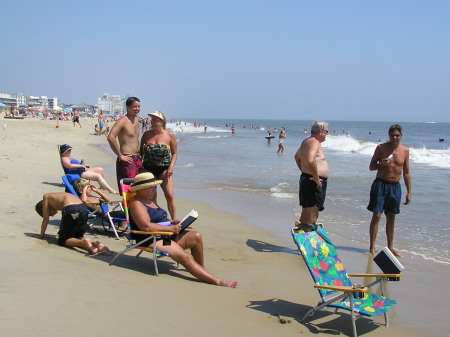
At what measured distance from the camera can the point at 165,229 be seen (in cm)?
456

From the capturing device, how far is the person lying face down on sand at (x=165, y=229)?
4.46 metres

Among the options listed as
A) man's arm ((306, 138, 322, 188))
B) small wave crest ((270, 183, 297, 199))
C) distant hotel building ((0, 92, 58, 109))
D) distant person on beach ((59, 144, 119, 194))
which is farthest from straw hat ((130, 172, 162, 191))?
distant hotel building ((0, 92, 58, 109))

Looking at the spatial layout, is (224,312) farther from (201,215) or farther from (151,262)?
(201,215)

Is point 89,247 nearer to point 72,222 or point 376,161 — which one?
point 72,222

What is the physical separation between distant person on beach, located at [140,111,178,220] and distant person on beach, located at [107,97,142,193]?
12 cm

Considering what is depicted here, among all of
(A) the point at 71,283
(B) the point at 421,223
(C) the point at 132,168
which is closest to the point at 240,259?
(C) the point at 132,168

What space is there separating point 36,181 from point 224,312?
23.8 feet

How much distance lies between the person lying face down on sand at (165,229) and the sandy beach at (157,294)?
131 mm

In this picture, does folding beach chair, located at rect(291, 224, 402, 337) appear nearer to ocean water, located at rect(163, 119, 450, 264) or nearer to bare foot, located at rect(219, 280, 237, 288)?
bare foot, located at rect(219, 280, 237, 288)

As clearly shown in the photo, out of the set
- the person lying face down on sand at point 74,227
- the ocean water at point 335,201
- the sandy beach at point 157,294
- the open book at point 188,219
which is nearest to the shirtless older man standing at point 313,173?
the sandy beach at point 157,294

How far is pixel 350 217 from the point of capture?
28.1ft

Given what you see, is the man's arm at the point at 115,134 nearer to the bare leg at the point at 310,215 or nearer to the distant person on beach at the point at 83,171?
the distant person on beach at the point at 83,171

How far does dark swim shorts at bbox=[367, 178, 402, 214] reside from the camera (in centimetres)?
621

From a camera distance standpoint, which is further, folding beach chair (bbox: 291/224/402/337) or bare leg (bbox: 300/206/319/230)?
bare leg (bbox: 300/206/319/230)
